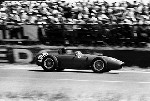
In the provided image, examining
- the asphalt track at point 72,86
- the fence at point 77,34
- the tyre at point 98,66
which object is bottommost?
the asphalt track at point 72,86

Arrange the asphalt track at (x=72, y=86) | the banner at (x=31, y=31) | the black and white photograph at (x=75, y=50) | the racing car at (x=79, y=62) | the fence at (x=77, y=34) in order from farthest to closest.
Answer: the banner at (x=31, y=31) → the fence at (x=77, y=34) → the racing car at (x=79, y=62) → the black and white photograph at (x=75, y=50) → the asphalt track at (x=72, y=86)

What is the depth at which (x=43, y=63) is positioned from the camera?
15.7 meters

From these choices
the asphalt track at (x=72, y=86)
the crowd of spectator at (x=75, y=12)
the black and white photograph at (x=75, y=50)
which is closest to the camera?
the asphalt track at (x=72, y=86)

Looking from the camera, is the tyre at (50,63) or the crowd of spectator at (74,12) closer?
the tyre at (50,63)

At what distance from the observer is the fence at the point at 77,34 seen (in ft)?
59.1

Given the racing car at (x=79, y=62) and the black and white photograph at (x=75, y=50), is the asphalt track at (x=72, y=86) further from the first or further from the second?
the racing car at (x=79, y=62)

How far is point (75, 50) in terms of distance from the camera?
18.1m

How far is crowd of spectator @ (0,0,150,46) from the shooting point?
66.0 ft

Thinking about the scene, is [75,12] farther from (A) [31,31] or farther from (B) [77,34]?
(A) [31,31]

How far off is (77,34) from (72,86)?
22.9 ft

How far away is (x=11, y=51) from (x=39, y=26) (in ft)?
5.36

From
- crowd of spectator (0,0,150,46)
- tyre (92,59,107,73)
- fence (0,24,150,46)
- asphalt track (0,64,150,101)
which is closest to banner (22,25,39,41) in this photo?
fence (0,24,150,46)

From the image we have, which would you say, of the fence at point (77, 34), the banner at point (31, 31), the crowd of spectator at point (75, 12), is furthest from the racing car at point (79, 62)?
the crowd of spectator at point (75, 12)

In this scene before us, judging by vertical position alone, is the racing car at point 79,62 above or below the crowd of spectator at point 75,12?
below
